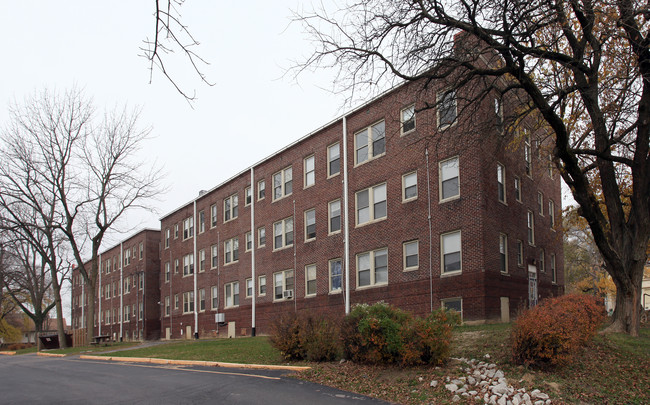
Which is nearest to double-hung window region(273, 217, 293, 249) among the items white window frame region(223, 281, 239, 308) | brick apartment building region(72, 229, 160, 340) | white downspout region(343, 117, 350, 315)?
white downspout region(343, 117, 350, 315)

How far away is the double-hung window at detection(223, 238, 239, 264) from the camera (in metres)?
37.7

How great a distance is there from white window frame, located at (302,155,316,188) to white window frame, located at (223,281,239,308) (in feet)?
32.8

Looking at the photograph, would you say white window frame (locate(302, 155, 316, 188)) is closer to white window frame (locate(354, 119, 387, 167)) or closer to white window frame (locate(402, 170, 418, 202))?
white window frame (locate(354, 119, 387, 167))

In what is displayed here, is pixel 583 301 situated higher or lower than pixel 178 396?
higher

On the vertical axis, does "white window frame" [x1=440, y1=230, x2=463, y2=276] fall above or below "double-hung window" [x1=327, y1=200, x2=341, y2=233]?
below

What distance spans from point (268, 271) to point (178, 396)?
2229cm

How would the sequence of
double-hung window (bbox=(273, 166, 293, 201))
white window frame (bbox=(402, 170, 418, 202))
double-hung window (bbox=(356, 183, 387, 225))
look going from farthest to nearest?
double-hung window (bbox=(273, 166, 293, 201)) → double-hung window (bbox=(356, 183, 387, 225)) → white window frame (bbox=(402, 170, 418, 202))

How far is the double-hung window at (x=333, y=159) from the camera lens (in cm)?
2911

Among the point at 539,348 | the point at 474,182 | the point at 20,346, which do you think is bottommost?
the point at 20,346

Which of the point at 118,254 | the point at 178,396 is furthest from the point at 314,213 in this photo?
the point at 118,254

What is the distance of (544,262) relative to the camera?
2897 centimetres

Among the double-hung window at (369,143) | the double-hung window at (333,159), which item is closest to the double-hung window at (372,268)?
the double-hung window at (369,143)

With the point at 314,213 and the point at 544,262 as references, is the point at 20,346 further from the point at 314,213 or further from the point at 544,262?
the point at 544,262

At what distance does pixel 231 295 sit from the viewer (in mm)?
38031
